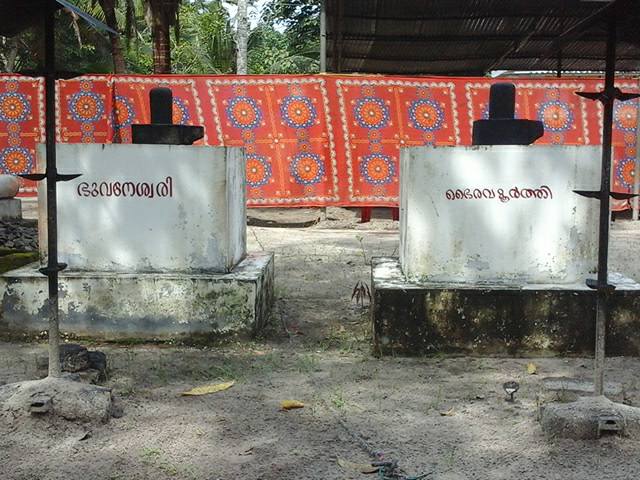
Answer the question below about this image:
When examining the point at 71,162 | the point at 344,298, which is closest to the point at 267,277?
the point at 344,298

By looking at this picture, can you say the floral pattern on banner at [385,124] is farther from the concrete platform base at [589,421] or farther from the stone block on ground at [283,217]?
the concrete platform base at [589,421]

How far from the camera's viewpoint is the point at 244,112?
9508mm

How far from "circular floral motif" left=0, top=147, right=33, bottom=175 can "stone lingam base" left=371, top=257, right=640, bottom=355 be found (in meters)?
7.13

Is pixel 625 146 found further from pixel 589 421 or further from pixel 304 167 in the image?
pixel 589 421

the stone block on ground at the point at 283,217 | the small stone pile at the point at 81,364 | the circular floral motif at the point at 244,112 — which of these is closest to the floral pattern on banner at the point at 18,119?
the circular floral motif at the point at 244,112

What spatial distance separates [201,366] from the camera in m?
3.90

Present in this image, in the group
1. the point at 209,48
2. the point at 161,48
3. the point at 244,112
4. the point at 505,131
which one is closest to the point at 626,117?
the point at 244,112

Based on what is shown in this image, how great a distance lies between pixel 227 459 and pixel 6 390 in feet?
3.87

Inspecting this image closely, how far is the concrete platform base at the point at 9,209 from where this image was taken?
26.0 feet

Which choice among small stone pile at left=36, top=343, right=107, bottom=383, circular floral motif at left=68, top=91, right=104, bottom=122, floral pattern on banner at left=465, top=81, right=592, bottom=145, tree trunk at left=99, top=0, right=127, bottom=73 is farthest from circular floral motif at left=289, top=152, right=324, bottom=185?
small stone pile at left=36, top=343, right=107, bottom=383

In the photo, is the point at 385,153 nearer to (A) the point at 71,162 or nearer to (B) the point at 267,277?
(B) the point at 267,277

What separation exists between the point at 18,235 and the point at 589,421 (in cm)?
578

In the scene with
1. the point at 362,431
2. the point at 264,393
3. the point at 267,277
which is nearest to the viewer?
the point at 362,431

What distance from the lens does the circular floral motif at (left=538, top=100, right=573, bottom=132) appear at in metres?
9.50
